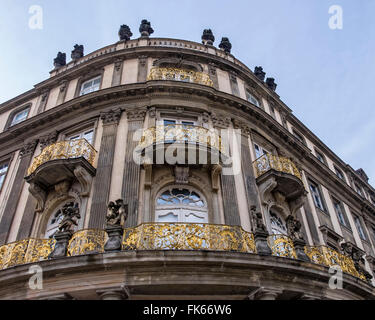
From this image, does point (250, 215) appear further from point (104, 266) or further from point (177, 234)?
point (104, 266)

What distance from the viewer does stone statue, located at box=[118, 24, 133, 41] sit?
21.3 m

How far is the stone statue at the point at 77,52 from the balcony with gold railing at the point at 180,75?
677cm

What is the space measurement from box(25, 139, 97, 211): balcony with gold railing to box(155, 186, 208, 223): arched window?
2.78 meters

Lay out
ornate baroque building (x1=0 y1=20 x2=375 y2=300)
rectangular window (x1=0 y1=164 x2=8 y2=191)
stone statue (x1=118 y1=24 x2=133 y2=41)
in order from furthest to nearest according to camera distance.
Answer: stone statue (x1=118 y1=24 x2=133 y2=41)
rectangular window (x1=0 y1=164 x2=8 y2=191)
ornate baroque building (x1=0 y1=20 x2=375 y2=300)

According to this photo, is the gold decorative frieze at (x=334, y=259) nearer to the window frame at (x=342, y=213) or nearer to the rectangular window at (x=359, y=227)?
the window frame at (x=342, y=213)

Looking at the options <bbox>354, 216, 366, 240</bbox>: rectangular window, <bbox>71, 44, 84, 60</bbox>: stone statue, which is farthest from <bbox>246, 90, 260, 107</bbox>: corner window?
<bbox>71, 44, 84, 60</bbox>: stone statue

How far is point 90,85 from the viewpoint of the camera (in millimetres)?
19031

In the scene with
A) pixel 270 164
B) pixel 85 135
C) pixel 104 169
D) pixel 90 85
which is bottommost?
pixel 104 169

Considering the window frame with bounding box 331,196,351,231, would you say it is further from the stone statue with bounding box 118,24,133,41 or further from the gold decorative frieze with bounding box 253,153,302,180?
the stone statue with bounding box 118,24,133,41

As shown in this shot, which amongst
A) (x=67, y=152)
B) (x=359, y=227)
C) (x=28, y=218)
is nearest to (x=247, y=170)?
(x=67, y=152)

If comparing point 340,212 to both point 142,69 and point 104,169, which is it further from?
point 104,169

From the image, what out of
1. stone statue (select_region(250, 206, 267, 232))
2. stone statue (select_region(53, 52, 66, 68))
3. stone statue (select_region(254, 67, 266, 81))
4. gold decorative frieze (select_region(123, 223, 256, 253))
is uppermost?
stone statue (select_region(254, 67, 266, 81))

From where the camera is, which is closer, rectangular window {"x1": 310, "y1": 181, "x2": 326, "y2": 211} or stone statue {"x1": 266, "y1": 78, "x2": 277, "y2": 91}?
rectangular window {"x1": 310, "y1": 181, "x2": 326, "y2": 211}

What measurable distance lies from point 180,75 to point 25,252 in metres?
10.5
